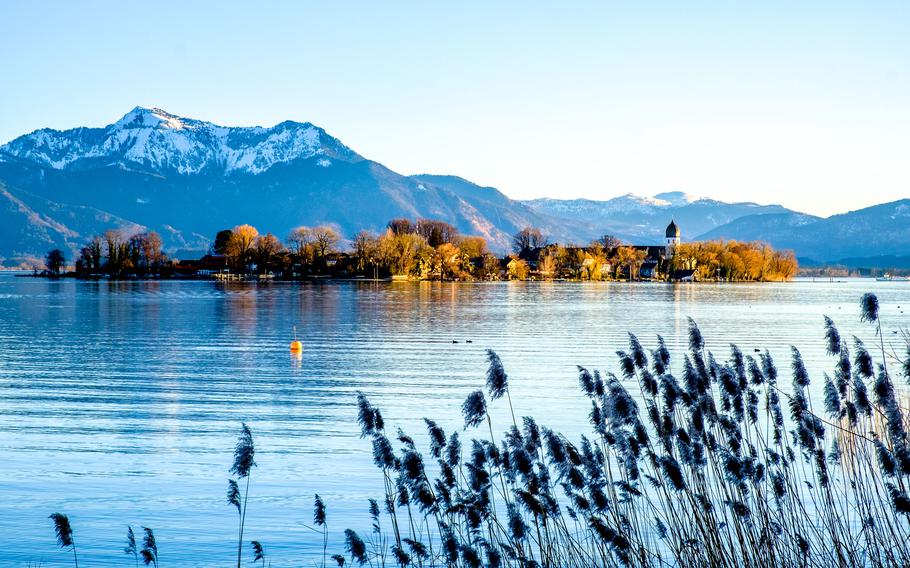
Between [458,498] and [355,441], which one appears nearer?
[458,498]

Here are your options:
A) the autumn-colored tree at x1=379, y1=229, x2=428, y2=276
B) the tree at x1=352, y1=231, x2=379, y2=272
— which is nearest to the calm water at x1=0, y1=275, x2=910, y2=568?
the autumn-colored tree at x1=379, y1=229, x2=428, y2=276

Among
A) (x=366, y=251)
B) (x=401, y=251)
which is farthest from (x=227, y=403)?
(x=366, y=251)

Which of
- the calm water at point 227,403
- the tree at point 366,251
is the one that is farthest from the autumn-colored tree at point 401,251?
the calm water at point 227,403

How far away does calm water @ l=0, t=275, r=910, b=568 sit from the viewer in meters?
14.7

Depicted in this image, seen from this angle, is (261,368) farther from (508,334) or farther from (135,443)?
(508,334)

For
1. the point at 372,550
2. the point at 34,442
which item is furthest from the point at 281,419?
the point at 372,550

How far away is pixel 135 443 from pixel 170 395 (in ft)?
25.7

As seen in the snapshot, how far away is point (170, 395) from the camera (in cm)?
2816

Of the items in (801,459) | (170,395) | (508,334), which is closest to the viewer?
(801,459)

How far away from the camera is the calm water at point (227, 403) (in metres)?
14.7

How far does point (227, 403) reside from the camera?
2639cm

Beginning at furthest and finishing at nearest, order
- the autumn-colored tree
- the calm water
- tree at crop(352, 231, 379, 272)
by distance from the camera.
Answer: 1. tree at crop(352, 231, 379, 272)
2. the autumn-colored tree
3. the calm water

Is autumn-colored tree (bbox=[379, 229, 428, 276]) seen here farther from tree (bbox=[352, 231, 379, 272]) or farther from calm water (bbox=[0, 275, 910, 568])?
calm water (bbox=[0, 275, 910, 568])

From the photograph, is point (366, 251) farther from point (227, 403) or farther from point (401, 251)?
point (227, 403)
